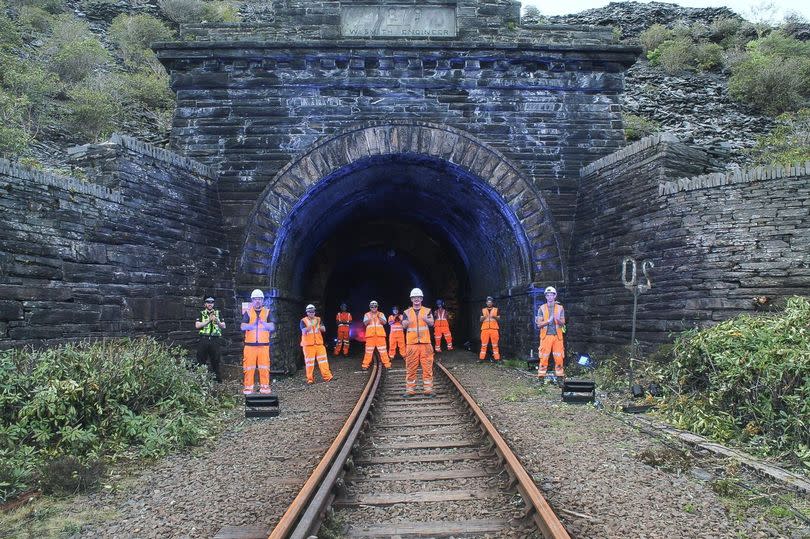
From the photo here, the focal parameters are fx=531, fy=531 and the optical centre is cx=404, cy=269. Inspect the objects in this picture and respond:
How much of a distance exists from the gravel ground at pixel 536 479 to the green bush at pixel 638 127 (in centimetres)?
940

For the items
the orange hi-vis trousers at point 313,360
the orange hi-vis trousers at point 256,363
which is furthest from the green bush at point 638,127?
the orange hi-vis trousers at point 256,363

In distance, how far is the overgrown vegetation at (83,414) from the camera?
15.2 ft

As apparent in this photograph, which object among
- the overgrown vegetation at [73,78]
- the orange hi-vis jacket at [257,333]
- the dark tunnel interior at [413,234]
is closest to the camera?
the orange hi-vis jacket at [257,333]

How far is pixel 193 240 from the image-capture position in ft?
33.2

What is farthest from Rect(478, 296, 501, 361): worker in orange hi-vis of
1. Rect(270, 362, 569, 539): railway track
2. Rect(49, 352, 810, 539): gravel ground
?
Rect(270, 362, 569, 539): railway track

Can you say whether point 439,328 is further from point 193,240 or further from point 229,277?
point 193,240

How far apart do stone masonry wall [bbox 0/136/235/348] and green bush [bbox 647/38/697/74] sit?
20.7 metres

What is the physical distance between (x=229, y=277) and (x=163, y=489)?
676 cm

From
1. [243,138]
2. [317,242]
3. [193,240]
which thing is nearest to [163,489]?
[193,240]

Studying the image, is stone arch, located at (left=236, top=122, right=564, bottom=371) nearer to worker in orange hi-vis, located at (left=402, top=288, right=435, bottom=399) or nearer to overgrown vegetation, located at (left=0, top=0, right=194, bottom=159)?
worker in orange hi-vis, located at (left=402, top=288, right=435, bottom=399)

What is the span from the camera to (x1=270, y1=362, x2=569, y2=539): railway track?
3.51 metres

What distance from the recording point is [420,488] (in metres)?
4.38

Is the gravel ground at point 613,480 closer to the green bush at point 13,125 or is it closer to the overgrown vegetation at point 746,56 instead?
the green bush at point 13,125

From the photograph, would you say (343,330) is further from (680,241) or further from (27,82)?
(27,82)
